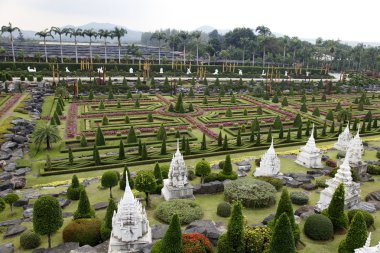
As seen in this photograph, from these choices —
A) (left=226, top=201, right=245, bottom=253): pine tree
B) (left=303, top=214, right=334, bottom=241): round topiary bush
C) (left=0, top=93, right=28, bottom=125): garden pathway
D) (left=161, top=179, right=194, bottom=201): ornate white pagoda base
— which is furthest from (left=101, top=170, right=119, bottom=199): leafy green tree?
(left=0, top=93, right=28, bottom=125): garden pathway

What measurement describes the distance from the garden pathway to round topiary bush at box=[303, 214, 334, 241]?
3919 centimetres

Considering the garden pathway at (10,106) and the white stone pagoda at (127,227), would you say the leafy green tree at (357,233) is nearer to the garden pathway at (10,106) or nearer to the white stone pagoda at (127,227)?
the white stone pagoda at (127,227)

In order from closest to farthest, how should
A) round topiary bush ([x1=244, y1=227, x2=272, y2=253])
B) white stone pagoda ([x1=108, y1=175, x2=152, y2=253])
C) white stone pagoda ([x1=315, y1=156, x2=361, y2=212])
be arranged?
1. round topiary bush ([x1=244, y1=227, x2=272, y2=253])
2. white stone pagoda ([x1=108, y1=175, x2=152, y2=253])
3. white stone pagoda ([x1=315, y1=156, x2=361, y2=212])

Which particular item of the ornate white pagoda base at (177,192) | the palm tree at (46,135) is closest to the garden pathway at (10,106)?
the palm tree at (46,135)

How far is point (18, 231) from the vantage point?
21.3 meters

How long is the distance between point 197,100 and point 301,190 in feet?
125

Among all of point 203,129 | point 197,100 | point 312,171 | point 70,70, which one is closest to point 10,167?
point 203,129

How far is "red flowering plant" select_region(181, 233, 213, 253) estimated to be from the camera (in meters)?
17.5

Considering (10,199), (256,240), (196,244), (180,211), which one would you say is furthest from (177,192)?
(10,199)

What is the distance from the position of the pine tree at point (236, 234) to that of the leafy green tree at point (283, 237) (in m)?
2.07

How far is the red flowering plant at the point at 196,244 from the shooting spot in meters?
17.5

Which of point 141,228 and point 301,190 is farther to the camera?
point 301,190

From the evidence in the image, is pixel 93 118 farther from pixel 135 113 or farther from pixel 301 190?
pixel 301 190

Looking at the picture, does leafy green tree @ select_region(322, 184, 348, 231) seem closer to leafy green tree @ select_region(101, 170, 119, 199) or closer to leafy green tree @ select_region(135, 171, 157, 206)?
leafy green tree @ select_region(135, 171, 157, 206)
